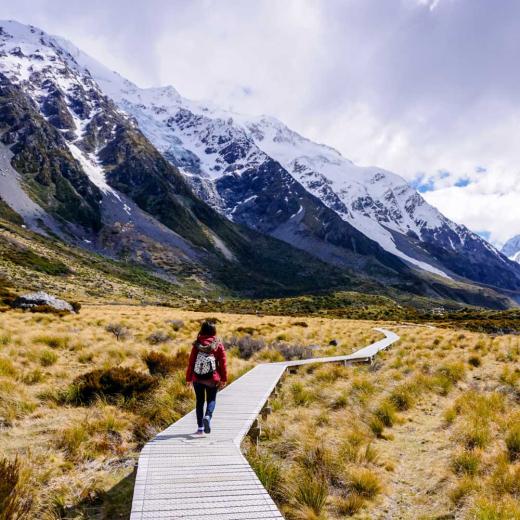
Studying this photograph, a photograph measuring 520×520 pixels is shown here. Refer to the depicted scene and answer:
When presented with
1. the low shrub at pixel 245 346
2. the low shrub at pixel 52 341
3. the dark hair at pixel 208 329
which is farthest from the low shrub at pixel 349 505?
the low shrub at pixel 245 346

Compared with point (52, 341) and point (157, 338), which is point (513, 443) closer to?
point (52, 341)

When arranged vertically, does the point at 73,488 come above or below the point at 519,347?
below

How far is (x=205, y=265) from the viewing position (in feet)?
611

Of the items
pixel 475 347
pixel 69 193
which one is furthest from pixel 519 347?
pixel 69 193

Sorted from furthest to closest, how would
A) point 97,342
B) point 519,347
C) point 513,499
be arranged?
1. point 519,347
2. point 97,342
3. point 513,499

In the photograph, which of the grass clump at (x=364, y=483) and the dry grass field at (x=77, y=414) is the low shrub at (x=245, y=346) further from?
the grass clump at (x=364, y=483)

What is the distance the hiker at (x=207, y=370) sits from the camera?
7914mm

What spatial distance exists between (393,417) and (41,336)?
42.4 ft

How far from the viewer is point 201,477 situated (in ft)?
18.5

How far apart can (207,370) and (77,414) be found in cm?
334

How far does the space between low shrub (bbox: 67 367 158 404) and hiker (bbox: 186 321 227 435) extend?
2943mm

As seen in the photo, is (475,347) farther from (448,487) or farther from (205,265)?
(205,265)

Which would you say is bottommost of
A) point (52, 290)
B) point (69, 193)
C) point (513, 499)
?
point (52, 290)

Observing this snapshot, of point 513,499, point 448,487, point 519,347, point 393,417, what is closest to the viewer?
point 513,499
